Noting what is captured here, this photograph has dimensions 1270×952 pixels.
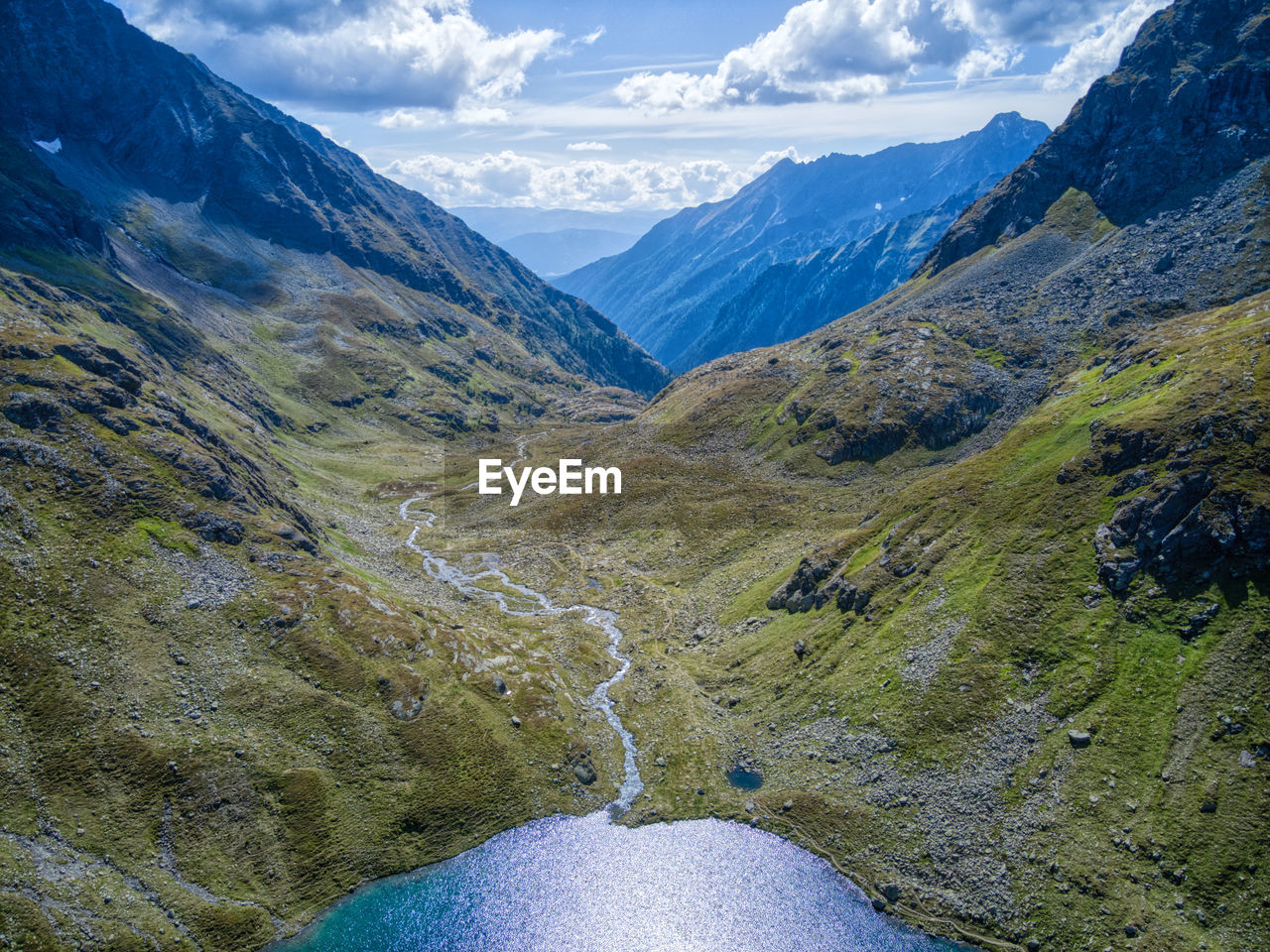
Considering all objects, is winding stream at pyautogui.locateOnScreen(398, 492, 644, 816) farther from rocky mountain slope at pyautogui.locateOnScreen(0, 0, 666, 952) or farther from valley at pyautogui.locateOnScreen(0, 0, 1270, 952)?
rocky mountain slope at pyautogui.locateOnScreen(0, 0, 666, 952)

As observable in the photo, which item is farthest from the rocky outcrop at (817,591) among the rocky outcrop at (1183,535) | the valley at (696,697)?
the rocky outcrop at (1183,535)

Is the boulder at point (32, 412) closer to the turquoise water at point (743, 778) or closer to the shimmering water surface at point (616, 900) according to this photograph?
the shimmering water surface at point (616, 900)

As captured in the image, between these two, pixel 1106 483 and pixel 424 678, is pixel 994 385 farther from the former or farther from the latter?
pixel 424 678

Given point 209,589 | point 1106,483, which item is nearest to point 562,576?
point 209,589

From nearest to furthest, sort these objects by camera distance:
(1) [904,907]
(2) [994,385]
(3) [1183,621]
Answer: (1) [904,907]
(3) [1183,621]
(2) [994,385]

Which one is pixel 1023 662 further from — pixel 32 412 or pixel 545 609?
pixel 32 412

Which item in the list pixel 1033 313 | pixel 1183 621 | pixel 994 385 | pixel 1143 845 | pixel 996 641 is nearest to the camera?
pixel 1143 845

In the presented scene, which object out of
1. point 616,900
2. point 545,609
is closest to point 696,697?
point 616,900
